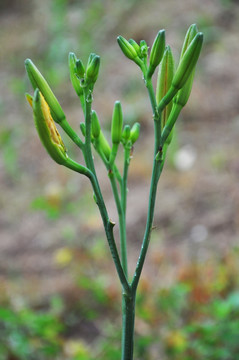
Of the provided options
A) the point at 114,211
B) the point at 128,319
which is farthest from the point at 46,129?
the point at 114,211

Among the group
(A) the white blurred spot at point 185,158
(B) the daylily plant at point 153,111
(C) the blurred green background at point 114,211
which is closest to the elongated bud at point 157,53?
(B) the daylily plant at point 153,111

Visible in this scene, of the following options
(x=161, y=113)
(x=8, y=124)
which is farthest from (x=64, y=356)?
(x=8, y=124)

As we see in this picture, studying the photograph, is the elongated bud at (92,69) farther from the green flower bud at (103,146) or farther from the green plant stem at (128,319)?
the green plant stem at (128,319)

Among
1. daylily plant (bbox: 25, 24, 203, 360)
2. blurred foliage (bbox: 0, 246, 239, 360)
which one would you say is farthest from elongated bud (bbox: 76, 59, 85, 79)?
blurred foliage (bbox: 0, 246, 239, 360)

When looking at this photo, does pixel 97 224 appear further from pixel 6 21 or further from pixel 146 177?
pixel 6 21

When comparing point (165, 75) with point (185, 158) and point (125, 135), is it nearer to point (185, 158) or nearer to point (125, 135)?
point (125, 135)
